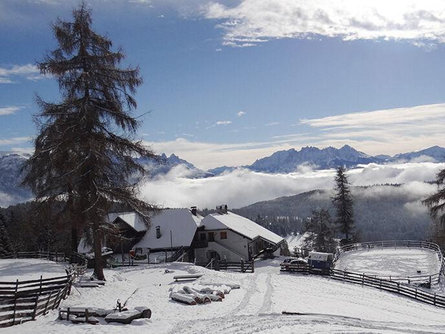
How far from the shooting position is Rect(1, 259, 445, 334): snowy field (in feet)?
57.9

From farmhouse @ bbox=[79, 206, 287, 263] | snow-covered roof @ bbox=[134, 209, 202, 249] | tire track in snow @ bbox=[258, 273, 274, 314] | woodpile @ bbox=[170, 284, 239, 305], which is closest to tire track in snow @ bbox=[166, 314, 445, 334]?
tire track in snow @ bbox=[258, 273, 274, 314]

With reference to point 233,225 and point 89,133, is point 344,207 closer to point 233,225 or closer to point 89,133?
point 233,225

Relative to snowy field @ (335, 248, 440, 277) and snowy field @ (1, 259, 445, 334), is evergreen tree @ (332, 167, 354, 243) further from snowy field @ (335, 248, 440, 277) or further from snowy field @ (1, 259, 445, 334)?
snowy field @ (1, 259, 445, 334)

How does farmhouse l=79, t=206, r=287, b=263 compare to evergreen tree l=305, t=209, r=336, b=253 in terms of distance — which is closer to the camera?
farmhouse l=79, t=206, r=287, b=263

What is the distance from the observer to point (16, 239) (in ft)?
254

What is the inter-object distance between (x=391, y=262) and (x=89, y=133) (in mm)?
36173

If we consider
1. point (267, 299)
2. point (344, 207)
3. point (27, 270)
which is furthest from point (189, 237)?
point (267, 299)

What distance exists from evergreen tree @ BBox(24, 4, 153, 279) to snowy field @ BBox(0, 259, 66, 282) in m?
5.67

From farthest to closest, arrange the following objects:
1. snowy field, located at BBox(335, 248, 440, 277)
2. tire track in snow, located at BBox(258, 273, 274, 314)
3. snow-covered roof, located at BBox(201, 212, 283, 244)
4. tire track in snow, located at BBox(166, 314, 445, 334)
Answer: snow-covered roof, located at BBox(201, 212, 283, 244) → snowy field, located at BBox(335, 248, 440, 277) → tire track in snow, located at BBox(258, 273, 274, 314) → tire track in snow, located at BBox(166, 314, 445, 334)

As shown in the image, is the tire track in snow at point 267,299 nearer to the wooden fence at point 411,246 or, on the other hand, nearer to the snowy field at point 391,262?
the wooden fence at point 411,246

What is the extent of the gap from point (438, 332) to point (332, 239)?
55179 millimetres

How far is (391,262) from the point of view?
1826 inches

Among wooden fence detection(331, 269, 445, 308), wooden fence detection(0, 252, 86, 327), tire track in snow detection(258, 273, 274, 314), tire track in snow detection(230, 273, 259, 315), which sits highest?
wooden fence detection(0, 252, 86, 327)

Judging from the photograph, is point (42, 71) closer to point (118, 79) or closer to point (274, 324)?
point (118, 79)
